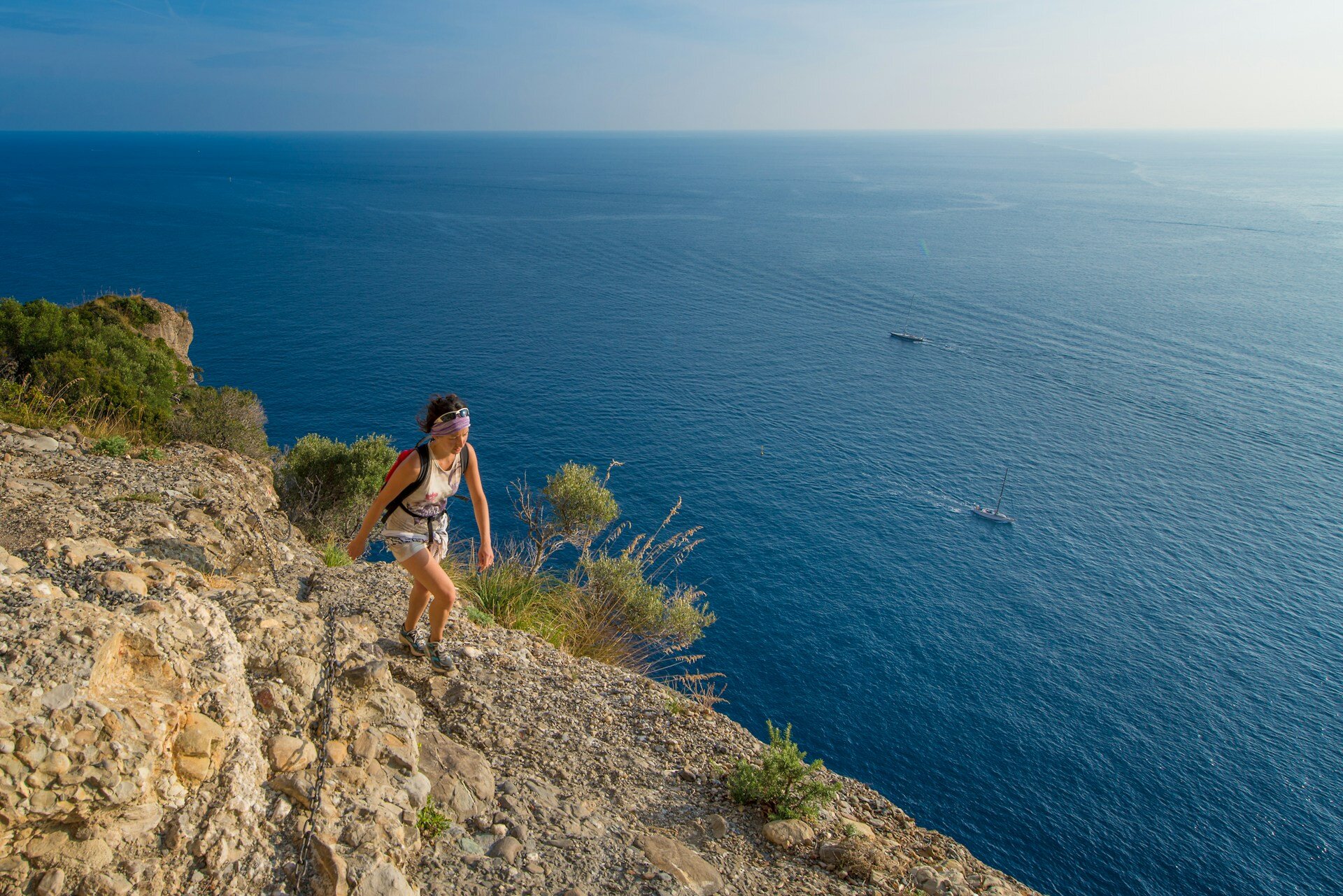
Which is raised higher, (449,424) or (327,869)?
(449,424)

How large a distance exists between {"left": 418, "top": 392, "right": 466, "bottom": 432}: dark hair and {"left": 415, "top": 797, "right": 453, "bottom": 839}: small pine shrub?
3.11 m

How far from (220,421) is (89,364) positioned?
4.06 meters

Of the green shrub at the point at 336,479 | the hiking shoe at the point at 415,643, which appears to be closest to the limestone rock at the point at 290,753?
the hiking shoe at the point at 415,643

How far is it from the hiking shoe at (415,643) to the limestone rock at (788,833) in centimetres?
383

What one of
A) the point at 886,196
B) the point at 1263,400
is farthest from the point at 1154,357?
the point at 886,196

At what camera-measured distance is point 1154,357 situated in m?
77.0

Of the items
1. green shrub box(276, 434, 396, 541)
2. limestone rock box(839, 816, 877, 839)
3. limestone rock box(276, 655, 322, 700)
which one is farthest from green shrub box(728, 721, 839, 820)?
green shrub box(276, 434, 396, 541)

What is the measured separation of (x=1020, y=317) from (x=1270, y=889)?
69.7m

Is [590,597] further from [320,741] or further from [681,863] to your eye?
[320,741]

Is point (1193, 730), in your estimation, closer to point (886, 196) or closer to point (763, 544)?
point (763, 544)

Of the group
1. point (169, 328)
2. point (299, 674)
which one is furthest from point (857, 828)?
point (169, 328)

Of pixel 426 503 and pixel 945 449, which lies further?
pixel 945 449

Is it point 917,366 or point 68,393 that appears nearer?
point 68,393

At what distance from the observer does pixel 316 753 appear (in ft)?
18.2
